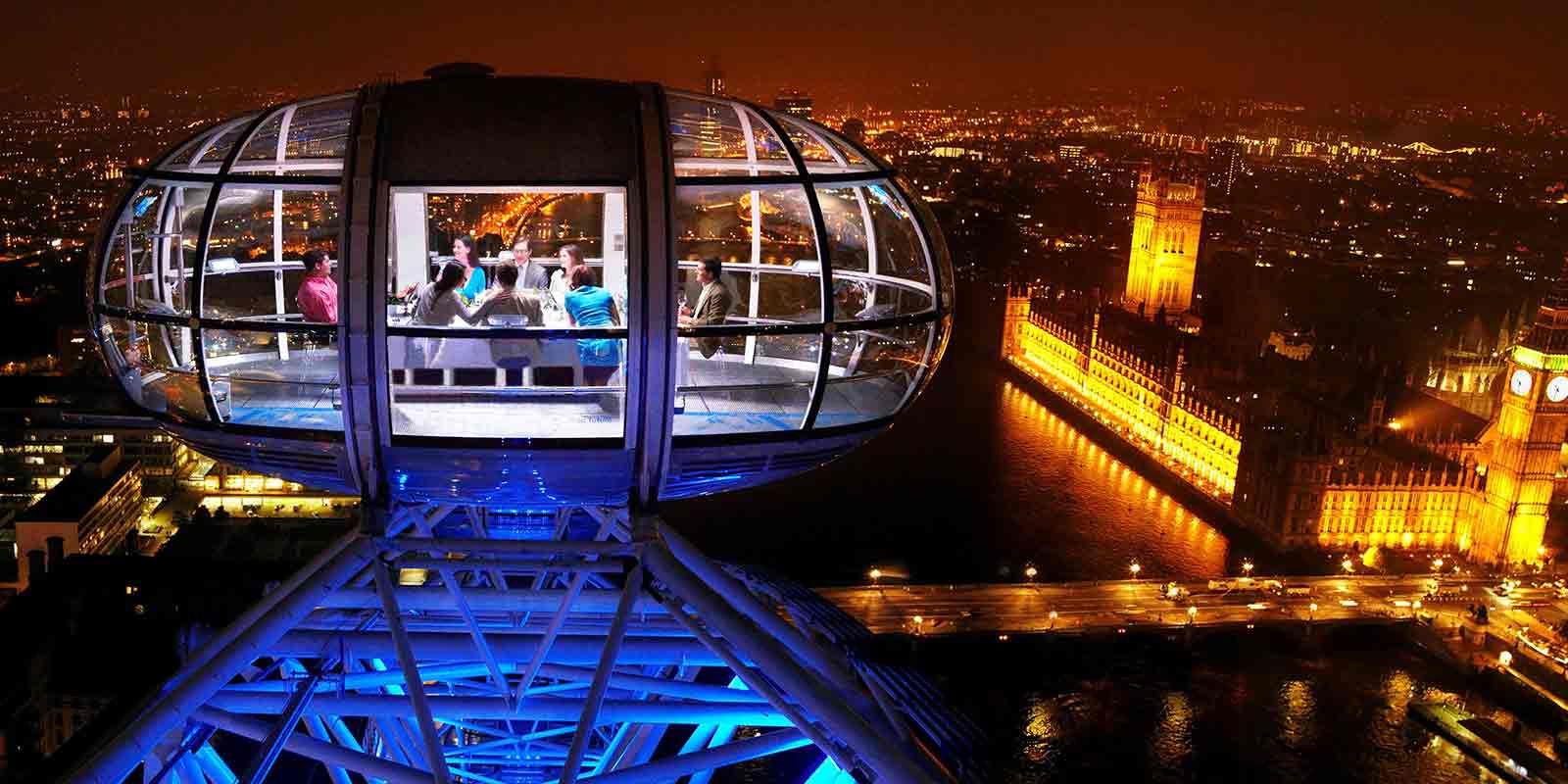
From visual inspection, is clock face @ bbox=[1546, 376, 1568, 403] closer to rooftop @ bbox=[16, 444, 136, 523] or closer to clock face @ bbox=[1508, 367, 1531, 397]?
clock face @ bbox=[1508, 367, 1531, 397]

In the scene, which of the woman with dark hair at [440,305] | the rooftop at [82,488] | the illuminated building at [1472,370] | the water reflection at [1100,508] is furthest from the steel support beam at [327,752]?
the illuminated building at [1472,370]

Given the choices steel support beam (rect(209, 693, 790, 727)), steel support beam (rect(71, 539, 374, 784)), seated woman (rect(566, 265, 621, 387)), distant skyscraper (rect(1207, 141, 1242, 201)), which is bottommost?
distant skyscraper (rect(1207, 141, 1242, 201))

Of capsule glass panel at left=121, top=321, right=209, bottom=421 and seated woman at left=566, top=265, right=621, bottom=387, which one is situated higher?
seated woman at left=566, top=265, right=621, bottom=387

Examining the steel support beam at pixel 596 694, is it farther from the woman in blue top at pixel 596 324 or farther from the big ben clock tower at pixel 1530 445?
the big ben clock tower at pixel 1530 445

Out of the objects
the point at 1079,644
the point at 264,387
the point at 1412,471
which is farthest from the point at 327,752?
the point at 1412,471

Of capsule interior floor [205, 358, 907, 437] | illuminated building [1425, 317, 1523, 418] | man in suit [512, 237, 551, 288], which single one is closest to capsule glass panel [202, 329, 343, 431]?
capsule interior floor [205, 358, 907, 437]

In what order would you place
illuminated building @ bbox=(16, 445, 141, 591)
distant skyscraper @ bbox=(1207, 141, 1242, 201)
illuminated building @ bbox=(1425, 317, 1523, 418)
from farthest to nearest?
distant skyscraper @ bbox=(1207, 141, 1242, 201) < illuminated building @ bbox=(1425, 317, 1523, 418) < illuminated building @ bbox=(16, 445, 141, 591)
